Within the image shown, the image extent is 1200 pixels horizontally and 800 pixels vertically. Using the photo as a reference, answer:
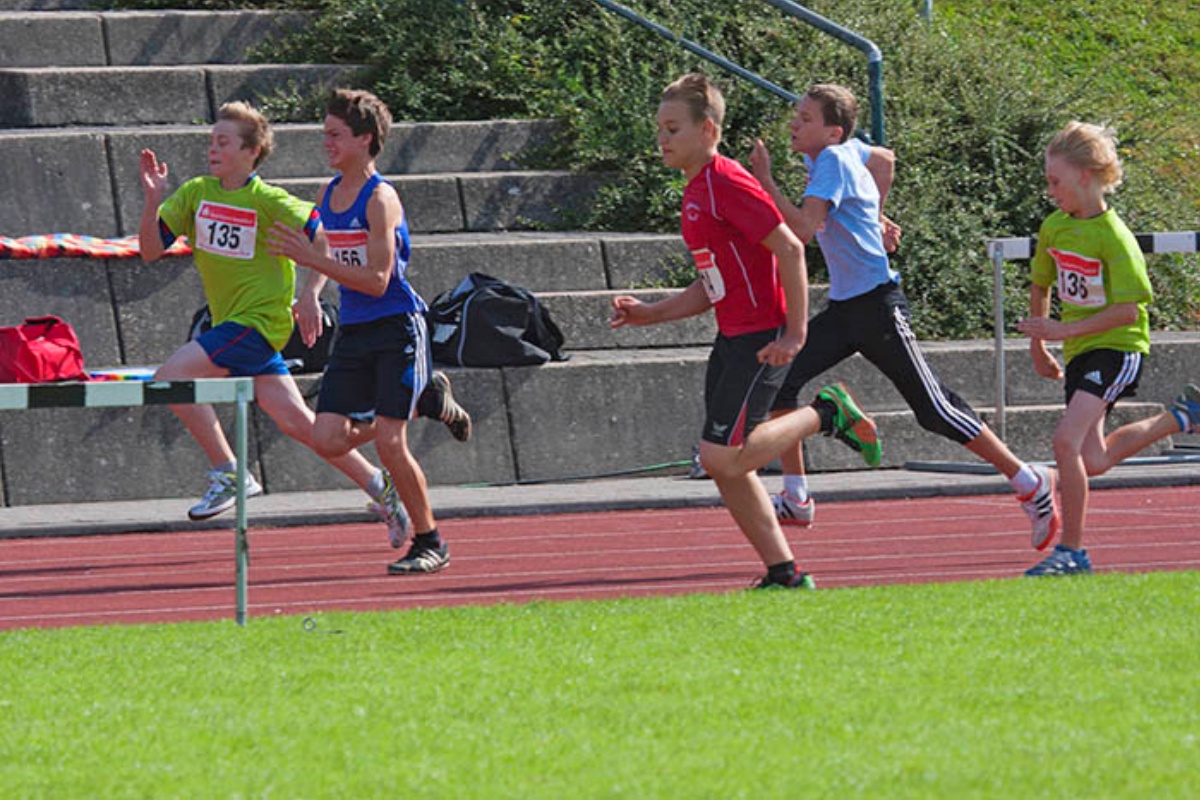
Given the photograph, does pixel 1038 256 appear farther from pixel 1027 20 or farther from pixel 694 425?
Result: pixel 1027 20

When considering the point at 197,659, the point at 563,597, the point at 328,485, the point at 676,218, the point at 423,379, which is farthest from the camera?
the point at 676,218

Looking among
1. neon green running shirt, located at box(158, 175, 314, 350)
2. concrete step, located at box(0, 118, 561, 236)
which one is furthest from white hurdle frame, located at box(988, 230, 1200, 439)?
neon green running shirt, located at box(158, 175, 314, 350)

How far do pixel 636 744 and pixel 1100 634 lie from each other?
85.4 inches

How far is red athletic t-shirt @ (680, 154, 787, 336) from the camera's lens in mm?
9000

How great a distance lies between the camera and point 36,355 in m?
13.3

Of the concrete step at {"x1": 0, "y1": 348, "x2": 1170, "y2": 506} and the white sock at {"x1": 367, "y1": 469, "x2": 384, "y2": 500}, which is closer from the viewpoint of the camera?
the white sock at {"x1": 367, "y1": 469, "x2": 384, "y2": 500}

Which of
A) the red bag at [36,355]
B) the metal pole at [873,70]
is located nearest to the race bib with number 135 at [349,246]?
the red bag at [36,355]

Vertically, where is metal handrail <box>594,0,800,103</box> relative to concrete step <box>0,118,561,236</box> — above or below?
above

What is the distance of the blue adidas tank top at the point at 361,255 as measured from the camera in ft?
34.1

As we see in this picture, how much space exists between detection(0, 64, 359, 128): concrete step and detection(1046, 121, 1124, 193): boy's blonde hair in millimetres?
10554

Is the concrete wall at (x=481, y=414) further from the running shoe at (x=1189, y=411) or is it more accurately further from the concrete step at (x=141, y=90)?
the concrete step at (x=141, y=90)

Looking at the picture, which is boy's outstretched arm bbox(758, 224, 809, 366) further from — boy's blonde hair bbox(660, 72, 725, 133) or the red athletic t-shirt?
boy's blonde hair bbox(660, 72, 725, 133)

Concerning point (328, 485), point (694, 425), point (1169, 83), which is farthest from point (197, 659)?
point (1169, 83)

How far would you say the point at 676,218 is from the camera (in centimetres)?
1855
